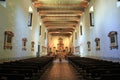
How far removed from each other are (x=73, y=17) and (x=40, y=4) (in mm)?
8269

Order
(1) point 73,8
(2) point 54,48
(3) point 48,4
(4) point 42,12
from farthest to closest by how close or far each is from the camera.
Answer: (2) point 54,48
(4) point 42,12
(1) point 73,8
(3) point 48,4

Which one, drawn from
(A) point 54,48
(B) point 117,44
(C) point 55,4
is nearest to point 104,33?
(B) point 117,44

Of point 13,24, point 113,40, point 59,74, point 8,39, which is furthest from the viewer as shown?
point 13,24

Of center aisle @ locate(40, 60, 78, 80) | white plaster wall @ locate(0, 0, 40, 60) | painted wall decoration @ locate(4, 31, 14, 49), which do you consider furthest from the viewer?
painted wall decoration @ locate(4, 31, 14, 49)

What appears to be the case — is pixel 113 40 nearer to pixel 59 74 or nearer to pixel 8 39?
pixel 59 74

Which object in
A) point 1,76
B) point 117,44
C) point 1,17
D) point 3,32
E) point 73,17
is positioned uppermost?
point 73,17

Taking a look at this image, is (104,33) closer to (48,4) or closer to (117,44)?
(117,44)

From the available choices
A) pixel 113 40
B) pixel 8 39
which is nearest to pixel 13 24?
pixel 8 39

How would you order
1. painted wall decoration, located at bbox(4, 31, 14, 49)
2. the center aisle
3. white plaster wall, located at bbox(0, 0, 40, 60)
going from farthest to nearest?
painted wall decoration, located at bbox(4, 31, 14, 49)
white plaster wall, located at bbox(0, 0, 40, 60)
the center aisle

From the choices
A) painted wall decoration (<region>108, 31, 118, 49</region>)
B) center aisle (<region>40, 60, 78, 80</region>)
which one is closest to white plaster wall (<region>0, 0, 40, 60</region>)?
center aisle (<region>40, 60, 78, 80</region>)

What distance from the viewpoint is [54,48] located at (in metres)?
49.3

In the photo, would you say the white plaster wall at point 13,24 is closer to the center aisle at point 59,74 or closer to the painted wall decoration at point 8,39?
the painted wall decoration at point 8,39

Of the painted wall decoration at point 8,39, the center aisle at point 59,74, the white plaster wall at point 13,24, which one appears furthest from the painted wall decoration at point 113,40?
the white plaster wall at point 13,24

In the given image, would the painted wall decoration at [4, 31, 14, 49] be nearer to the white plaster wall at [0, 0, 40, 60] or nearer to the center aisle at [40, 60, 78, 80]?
the white plaster wall at [0, 0, 40, 60]
